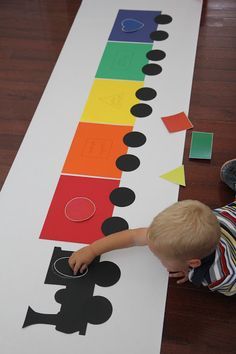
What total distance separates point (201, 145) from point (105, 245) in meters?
0.52

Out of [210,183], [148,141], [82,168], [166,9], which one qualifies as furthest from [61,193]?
[166,9]

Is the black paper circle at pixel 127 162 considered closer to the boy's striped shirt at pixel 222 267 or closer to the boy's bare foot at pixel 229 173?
the boy's bare foot at pixel 229 173

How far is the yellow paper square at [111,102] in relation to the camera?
60.7 inches

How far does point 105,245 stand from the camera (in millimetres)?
1145

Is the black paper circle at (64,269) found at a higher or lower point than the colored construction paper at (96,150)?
lower

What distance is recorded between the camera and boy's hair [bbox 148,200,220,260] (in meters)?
0.89

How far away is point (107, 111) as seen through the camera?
5.14 feet

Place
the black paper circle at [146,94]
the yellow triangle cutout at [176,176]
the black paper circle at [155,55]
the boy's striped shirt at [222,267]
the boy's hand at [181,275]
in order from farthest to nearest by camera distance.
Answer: the black paper circle at [155,55], the black paper circle at [146,94], the yellow triangle cutout at [176,176], the boy's hand at [181,275], the boy's striped shirt at [222,267]

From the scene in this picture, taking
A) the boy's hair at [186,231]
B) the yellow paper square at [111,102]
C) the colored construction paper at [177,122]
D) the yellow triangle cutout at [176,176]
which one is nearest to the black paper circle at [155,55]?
the yellow paper square at [111,102]

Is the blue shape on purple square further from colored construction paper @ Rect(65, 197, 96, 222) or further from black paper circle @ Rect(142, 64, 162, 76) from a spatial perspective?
colored construction paper @ Rect(65, 197, 96, 222)

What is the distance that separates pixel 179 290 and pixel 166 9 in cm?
133

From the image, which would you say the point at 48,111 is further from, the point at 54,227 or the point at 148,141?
the point at 54,227

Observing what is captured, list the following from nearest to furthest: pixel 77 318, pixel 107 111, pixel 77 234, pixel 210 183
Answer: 1. pixel 77 318
2. pixel 77 234
3. pixel 210 183
4. pixel 107 111

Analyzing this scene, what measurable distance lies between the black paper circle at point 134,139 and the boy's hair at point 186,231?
22.2 inches
